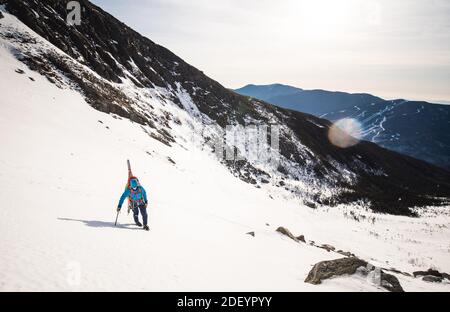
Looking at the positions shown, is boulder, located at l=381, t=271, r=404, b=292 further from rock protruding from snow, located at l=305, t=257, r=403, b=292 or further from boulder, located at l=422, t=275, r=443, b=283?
boulder, located at l=422, t=275, r=443, b=283

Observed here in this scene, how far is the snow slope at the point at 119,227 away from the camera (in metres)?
6.86

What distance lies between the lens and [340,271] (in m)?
9.84

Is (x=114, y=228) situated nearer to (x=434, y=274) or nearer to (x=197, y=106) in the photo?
(x=434, y=274)

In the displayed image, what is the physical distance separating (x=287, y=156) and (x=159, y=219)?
5251 cm

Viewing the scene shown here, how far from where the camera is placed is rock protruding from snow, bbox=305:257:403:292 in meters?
9.32

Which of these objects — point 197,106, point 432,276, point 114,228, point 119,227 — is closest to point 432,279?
point 432,276

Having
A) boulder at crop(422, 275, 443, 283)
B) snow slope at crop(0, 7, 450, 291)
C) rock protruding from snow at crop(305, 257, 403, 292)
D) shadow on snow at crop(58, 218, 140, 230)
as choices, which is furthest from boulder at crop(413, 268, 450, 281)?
shadow on snow at crop(58, 218, 140, 230)

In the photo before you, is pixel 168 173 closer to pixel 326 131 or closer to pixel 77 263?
pixel 77 263

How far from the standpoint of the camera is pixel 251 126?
2653 inches

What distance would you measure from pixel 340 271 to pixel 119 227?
7853mm

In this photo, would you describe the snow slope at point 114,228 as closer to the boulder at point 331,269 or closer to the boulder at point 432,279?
the boulder at point 331,269

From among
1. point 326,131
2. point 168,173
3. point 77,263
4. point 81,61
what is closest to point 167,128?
point 81,61

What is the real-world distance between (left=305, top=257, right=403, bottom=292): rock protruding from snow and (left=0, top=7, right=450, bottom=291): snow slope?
10.7 inches

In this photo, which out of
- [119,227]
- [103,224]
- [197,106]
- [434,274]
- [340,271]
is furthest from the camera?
[197,106]
